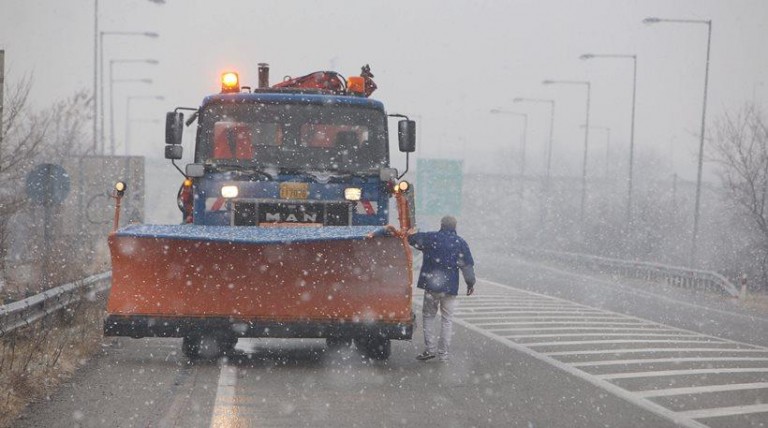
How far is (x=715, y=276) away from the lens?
29.6 m

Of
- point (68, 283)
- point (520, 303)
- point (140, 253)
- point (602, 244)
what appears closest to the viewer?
point (140, 253)

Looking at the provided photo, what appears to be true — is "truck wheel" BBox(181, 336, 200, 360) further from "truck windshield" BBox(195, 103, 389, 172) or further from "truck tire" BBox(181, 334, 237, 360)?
"truck windshield" BBox(195, 103, 389, 172)

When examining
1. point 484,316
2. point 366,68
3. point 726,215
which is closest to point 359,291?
point 366,68

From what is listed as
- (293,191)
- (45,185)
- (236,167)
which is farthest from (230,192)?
(45,185)

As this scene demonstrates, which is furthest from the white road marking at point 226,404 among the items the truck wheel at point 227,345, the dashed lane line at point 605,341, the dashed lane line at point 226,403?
the dashed lane line at point 605,341

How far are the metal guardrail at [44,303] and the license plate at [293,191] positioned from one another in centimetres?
278

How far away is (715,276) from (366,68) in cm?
1731

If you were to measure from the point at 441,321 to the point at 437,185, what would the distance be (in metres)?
37.7

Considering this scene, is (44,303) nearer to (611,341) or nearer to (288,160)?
(288,160)

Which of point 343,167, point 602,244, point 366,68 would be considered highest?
point 366,68

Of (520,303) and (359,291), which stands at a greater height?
(359,291)

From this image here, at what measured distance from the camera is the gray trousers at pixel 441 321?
39.7 feet

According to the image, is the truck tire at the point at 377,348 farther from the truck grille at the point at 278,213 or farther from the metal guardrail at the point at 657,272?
the metal guardrail at the point at 657,272

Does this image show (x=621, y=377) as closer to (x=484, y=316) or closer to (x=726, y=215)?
(x=484, y=316)
